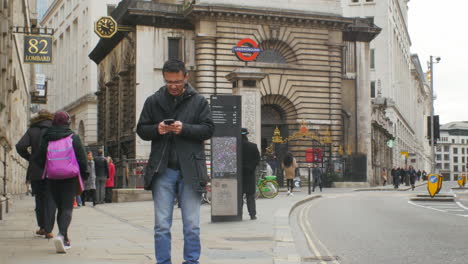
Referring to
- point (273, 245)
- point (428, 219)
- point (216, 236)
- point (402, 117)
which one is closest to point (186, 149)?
point (273, 245)

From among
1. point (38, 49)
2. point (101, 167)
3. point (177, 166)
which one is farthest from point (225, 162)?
point (38, 49)

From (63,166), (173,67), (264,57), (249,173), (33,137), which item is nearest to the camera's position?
(173,67)

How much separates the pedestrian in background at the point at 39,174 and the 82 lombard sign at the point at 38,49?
→ 1755 cm

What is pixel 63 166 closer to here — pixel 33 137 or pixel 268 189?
pixel 33 137

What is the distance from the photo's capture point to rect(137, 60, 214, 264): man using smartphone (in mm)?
6941

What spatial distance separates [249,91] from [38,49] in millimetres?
8361

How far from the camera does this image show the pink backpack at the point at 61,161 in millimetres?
10147

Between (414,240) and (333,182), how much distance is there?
32530mm

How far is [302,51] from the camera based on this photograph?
4762 cm

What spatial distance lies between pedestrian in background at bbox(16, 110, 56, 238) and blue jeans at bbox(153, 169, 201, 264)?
4.01 m

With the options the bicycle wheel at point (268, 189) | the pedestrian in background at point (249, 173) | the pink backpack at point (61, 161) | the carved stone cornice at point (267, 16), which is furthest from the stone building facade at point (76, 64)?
the pink backpack at point (61, 161)

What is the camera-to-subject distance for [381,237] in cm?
1211

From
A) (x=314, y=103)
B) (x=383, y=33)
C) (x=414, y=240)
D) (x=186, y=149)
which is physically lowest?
(x=414, y=240)

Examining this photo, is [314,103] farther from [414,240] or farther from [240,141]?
[414,240]
